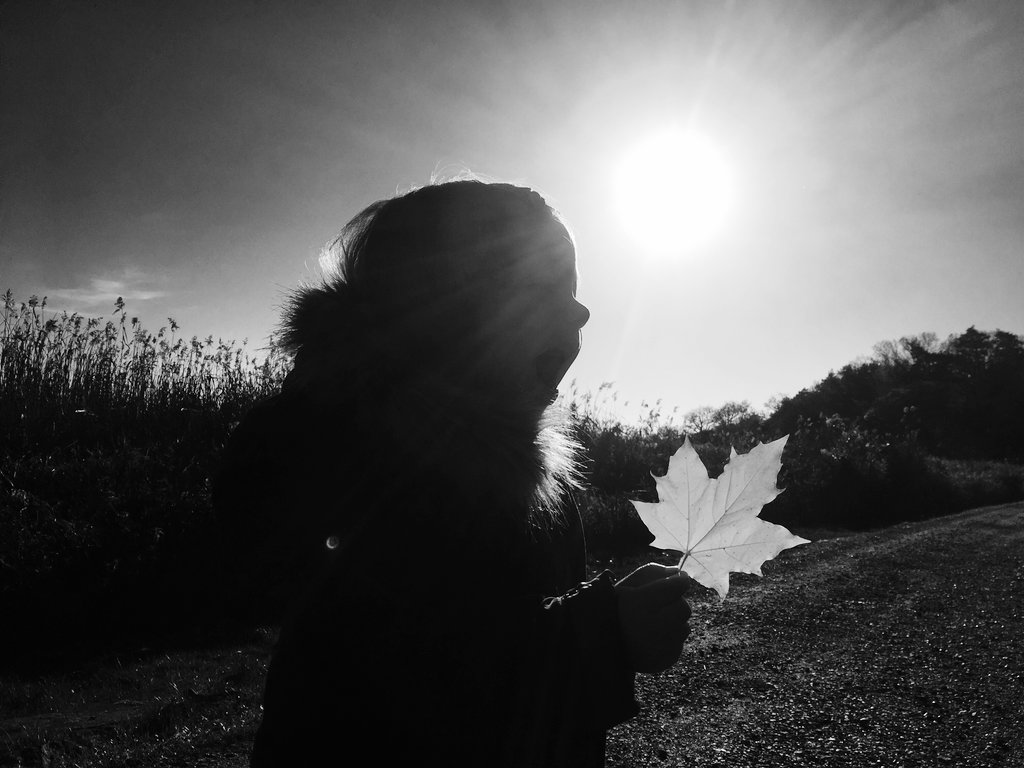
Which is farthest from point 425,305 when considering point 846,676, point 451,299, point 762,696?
point 846,676

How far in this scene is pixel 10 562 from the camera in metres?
3.45

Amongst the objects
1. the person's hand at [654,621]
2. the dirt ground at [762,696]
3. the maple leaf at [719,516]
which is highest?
the maple leaf at [719,516]

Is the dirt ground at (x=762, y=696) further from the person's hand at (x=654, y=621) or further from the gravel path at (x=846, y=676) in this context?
the person's hand at (x=654, y=621)

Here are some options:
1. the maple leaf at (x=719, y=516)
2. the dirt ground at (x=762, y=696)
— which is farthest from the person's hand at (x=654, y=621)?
the dirt ground at (x=762, y=696)

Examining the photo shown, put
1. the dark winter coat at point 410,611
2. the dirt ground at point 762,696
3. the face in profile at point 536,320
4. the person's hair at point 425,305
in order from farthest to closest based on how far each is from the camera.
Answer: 1. the dirt ground at point 762,696
2. the face in profile at point 536,320
3. the person's hair at point 425,305
4. the dark winter coat at point 410,611

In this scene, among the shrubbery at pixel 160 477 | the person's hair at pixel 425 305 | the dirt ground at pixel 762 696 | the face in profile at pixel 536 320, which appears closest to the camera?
the person's hair at pixel 425 305

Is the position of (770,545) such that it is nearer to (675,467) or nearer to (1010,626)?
(675,467)

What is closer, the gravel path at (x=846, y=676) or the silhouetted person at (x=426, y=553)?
the silhouetted person at (x=426, y=553)

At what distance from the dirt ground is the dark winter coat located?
1.51 meters

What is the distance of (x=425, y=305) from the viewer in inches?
45.9

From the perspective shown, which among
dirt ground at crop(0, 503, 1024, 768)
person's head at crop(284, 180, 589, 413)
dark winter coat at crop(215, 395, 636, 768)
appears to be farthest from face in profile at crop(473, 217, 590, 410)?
dirt ground at crop(0, 503, 1024, 768)

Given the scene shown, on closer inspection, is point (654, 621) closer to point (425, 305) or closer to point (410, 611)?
point (410, 611)

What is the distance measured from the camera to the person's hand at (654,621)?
3.27 ft

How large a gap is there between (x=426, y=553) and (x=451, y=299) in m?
0.51
